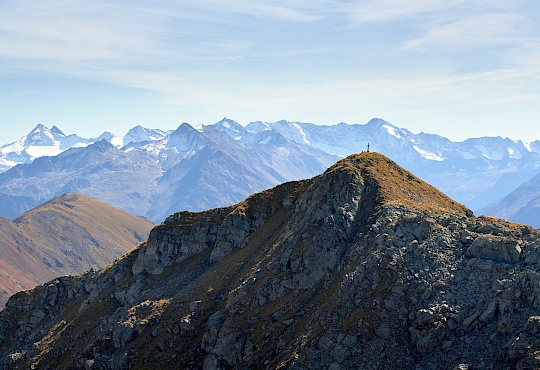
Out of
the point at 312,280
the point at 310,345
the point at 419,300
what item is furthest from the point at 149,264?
the point at 419,300

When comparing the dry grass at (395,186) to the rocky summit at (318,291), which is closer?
the rocky summit at (318,291)

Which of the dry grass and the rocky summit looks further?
the dry grass

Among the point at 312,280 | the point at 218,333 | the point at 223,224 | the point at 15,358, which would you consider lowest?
the point at 15,358

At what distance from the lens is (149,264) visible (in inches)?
4771

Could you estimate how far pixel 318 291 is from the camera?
277ft

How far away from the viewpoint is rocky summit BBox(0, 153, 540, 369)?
68312 millimetres

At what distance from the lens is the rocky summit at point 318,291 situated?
6831 cm

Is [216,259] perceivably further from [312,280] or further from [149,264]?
[312,280]

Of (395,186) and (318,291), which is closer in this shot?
(318,291)

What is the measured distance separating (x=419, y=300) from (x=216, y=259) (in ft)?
166

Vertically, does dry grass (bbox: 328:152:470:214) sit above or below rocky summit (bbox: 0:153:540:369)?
above

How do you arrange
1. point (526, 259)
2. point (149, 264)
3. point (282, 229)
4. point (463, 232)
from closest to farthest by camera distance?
point (526, 259) → point (463, 232) → point (282, 229) → point (149, 264)

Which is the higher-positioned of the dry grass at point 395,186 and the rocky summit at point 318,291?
the dry grass at point 395,186

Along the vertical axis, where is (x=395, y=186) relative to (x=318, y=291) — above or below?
above
